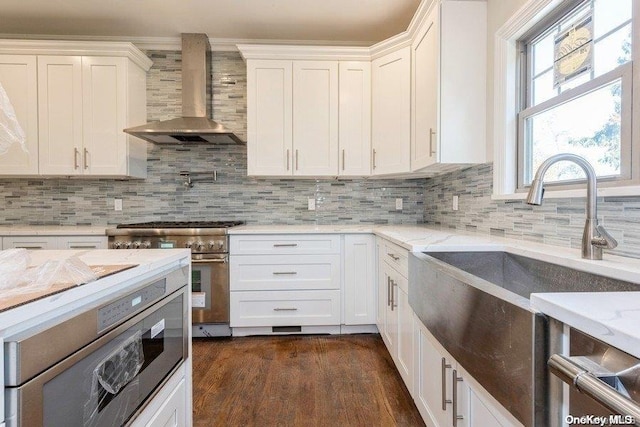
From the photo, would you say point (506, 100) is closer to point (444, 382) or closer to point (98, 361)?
point (444, 382)

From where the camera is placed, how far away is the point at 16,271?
78 cm

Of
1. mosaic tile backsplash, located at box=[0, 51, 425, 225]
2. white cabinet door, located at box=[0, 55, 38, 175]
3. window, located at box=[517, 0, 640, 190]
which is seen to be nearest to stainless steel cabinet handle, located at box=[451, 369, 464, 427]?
window, located at box=[517, 0, 640, 190]

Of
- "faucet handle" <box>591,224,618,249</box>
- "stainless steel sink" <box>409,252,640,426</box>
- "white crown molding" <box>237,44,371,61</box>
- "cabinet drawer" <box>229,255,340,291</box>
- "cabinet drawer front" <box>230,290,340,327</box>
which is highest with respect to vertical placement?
"white crown molding" <box>237,44,371,61</box>

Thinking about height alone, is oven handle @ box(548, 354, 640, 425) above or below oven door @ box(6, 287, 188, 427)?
above

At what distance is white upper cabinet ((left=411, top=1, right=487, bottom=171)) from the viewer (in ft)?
6.80

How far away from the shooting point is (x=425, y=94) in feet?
7.59

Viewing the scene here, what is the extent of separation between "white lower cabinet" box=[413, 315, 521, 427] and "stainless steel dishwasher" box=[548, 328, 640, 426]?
29 centimetres

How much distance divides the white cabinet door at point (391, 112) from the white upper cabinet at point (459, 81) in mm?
531

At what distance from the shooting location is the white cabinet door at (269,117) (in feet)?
9.50

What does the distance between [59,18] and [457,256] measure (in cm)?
370

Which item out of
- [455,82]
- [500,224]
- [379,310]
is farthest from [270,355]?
[455,82]

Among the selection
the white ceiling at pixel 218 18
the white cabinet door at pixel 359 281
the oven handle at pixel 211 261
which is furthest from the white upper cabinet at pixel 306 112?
the oven handle at pixel 211 261

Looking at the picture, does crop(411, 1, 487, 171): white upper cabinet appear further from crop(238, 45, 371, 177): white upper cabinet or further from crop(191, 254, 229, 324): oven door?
crop(191, 254, 229, 324): oven door

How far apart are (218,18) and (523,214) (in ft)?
9.15
